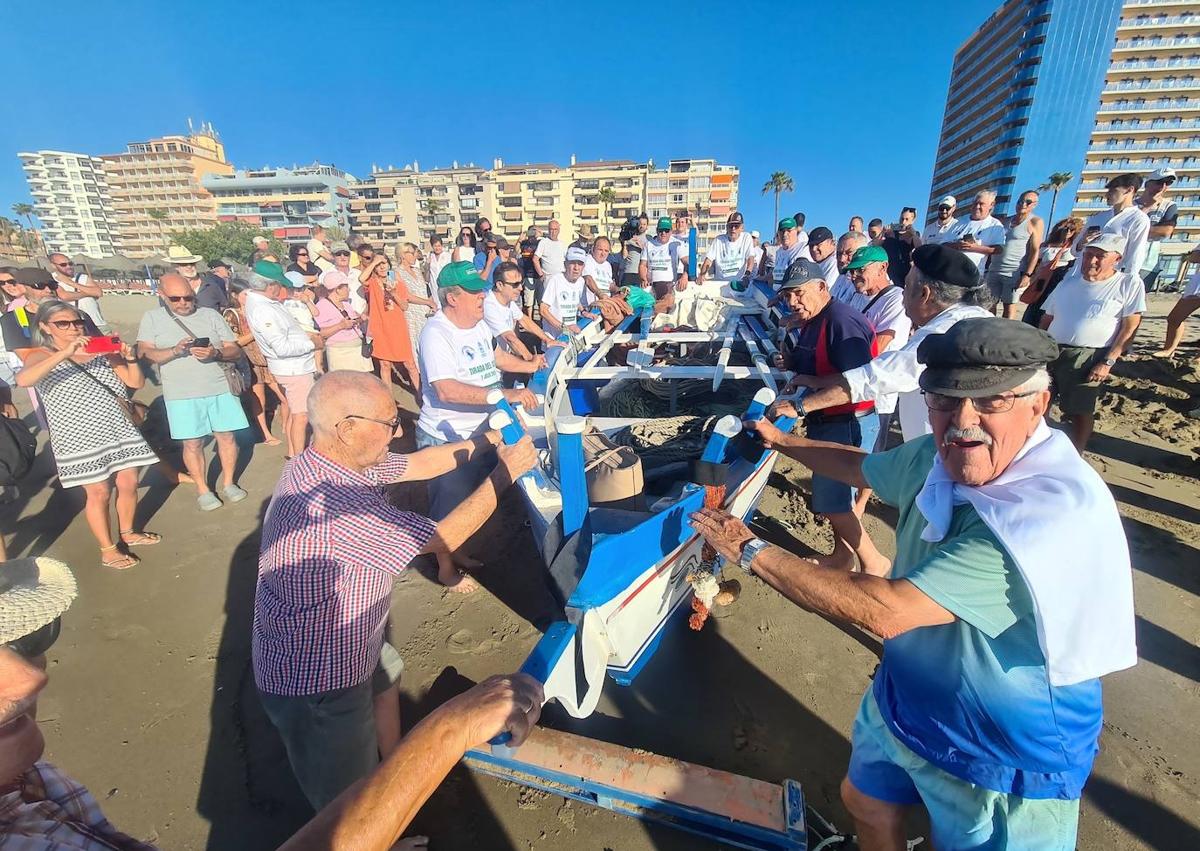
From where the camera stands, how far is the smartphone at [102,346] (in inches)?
147

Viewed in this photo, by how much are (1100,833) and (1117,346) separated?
390 cm

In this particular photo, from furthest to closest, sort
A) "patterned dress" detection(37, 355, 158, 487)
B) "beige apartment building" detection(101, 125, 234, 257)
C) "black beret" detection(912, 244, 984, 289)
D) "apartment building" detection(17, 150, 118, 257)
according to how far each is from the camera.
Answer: "apartment building" detection(17, 150, 118, 257) → "beige apartment building" detection(101, 125, 234, 257) → "patterned dress" detection(37, 355, 158, 487) → "black beret" detection(912, 244, 984, 289)

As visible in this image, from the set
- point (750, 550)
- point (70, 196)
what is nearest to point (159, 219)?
point (70, 196)

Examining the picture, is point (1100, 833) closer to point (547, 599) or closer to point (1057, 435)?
point (1057, 435)

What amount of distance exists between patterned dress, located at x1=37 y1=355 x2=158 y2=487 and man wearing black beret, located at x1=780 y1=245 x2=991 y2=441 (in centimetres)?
489

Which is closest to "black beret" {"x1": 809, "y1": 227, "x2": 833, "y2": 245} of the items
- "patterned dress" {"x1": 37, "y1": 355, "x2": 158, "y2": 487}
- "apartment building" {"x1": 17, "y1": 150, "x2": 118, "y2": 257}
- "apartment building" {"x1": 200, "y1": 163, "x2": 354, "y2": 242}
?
"patterned dress" {"x1": 37, "y1": 355, "x2": 158, "y2": 487}

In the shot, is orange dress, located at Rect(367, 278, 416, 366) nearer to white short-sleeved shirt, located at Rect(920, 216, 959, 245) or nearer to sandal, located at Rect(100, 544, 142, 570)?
sandal, located at Rect(100, 544, 142, 570)

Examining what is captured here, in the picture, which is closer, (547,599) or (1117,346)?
(547,599)

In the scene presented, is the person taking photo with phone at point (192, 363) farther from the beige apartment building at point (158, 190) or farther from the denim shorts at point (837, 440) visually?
the beige apartment building at point (158, 190)

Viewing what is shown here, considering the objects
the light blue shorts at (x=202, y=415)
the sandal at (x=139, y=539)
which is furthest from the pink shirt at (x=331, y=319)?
the sandal at (x=139, y=539)

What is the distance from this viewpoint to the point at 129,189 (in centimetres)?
8931

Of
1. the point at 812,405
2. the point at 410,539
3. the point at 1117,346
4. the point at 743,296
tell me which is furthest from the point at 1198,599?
the point at 743,296

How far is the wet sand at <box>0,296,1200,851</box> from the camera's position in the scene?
7.76 feet

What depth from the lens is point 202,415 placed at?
4.66 meters
